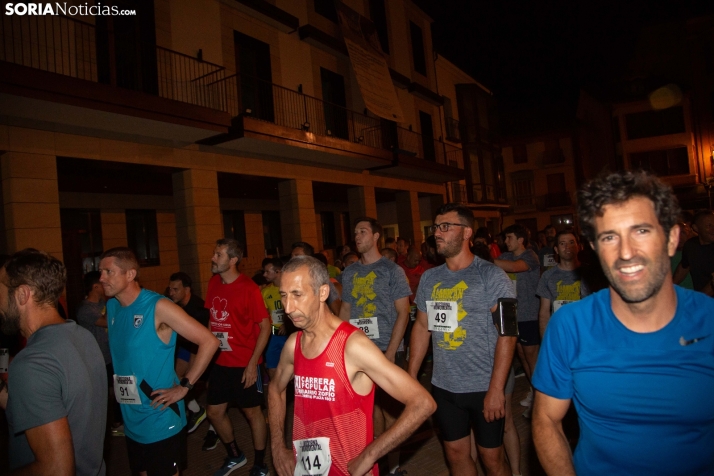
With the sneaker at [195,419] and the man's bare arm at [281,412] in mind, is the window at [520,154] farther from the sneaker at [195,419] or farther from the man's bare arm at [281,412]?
the man's bare arm at [281,412]

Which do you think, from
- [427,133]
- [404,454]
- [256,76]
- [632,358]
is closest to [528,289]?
[404,454]

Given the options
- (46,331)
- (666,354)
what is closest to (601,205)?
(666,354)

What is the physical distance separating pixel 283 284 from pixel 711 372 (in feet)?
6.18

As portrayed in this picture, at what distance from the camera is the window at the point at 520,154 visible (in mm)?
40919

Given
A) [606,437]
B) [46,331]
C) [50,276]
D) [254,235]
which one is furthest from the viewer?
[254,235]

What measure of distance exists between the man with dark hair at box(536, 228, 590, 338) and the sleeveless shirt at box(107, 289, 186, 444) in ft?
12.8

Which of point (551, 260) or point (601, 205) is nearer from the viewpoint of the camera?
point (601, 205)

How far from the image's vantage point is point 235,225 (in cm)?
1695

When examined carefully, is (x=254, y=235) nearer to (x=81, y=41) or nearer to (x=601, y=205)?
(x=81, y=41)

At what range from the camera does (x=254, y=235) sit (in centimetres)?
1747

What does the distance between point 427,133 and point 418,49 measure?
13.6 ft

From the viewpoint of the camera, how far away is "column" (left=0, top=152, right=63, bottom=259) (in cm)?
779

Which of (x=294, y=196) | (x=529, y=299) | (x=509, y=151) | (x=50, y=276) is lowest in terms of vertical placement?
(x=529, y=299)

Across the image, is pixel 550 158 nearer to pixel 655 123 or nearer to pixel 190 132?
pixel 655 123
